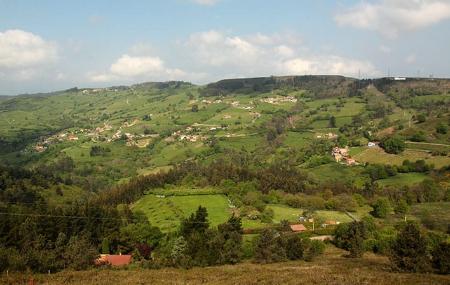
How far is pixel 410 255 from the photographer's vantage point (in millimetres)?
34156

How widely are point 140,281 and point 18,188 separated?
7352cm

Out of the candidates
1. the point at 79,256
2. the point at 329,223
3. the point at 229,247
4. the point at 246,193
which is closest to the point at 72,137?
the point at 246,193

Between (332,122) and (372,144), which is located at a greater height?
(332,122)

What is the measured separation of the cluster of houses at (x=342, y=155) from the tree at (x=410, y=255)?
76029mm

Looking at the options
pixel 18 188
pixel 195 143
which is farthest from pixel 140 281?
pixel 195 143

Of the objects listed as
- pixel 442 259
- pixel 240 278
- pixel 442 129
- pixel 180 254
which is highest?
pixel 442 129

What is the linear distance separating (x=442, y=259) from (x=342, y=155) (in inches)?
3258

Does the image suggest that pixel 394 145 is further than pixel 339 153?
No

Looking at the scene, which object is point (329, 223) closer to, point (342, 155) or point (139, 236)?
point (139, 236)

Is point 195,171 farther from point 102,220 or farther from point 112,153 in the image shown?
point 112,153

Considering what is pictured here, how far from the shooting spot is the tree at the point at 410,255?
1326 inches

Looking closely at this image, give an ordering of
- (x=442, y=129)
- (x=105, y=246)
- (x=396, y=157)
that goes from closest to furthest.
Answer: (x=105, y=246) < (x=396, y=157) < (x=442, y=129)

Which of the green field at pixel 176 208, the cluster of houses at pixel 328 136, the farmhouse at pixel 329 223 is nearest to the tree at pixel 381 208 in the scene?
the farmhouse at pixel 329 223

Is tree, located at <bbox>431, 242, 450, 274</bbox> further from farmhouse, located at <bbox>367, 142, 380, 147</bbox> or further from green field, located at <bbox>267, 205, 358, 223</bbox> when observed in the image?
farmhouse, located at <bbox>367, 142, 380, 147</bbox>
